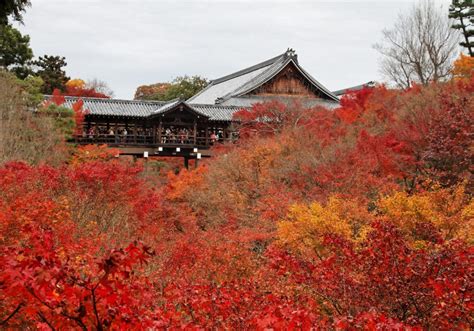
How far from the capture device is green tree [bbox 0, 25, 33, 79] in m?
29.2

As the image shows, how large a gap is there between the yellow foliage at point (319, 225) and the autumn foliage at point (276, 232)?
43 mm

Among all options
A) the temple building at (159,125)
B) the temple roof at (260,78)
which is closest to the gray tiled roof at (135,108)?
the temple building at (159,125)

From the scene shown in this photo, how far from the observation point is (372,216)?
13227 mm

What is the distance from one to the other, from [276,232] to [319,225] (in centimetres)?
368

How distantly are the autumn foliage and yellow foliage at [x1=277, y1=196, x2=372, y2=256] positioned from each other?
0.04 m

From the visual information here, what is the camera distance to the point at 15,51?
30.2 meters

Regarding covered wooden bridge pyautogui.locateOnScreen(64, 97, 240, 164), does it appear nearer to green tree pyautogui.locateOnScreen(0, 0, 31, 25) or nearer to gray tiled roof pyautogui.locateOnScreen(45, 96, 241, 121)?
gray tiled roof pyautogui.locateOnScreen(45, 96, 241, 121)

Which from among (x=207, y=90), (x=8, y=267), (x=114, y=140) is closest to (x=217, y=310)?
(x=8, y=267)

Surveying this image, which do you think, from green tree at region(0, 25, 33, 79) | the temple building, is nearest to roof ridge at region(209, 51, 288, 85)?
the temple building

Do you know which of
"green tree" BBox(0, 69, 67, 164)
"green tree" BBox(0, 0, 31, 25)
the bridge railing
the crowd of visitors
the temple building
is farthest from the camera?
the temple building

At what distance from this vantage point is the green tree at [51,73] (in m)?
40.8

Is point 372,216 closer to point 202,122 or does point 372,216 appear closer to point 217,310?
point 217,310

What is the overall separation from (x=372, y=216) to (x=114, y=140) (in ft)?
74.2

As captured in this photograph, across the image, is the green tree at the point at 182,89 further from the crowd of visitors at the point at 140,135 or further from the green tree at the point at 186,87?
the crowd of visitors at the point at 140,135
